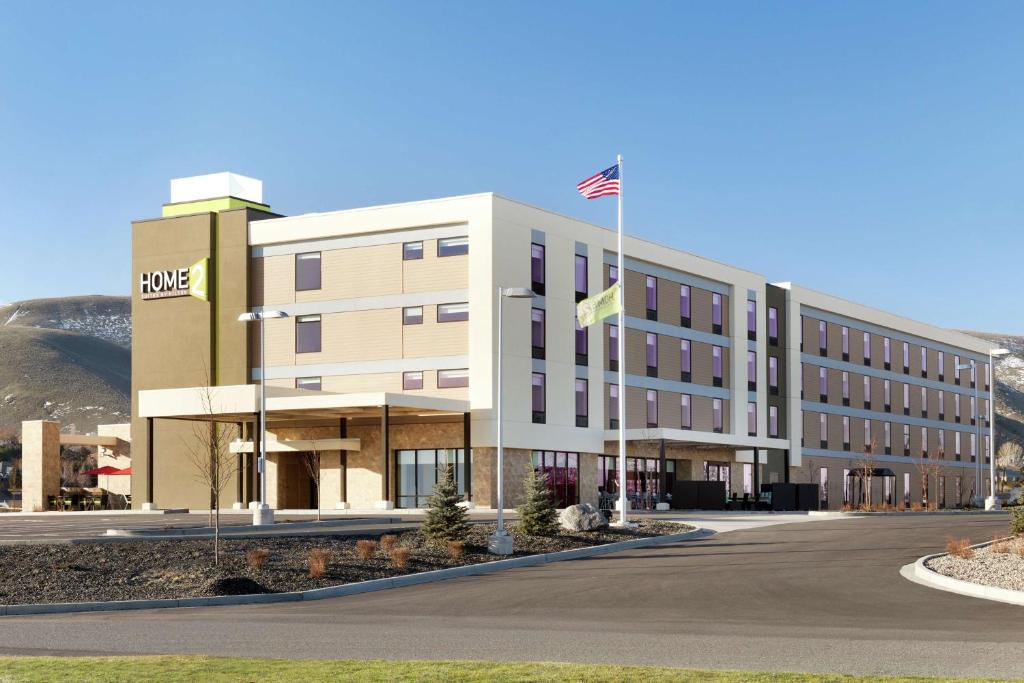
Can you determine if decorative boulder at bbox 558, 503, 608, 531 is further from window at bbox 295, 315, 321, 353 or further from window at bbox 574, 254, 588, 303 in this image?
window at bbox 295, 315, 321, 353

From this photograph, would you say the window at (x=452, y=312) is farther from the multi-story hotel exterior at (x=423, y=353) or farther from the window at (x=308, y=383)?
the window at (x=308, y=383)

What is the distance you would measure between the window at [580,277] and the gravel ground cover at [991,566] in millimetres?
33351

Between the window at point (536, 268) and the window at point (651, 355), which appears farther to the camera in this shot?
the window at point (651, 355)

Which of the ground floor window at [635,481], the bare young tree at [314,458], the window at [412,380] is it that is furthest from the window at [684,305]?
the bare young tree at [314,458]

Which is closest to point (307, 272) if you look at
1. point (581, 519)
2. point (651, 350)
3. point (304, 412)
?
point (304, 412)

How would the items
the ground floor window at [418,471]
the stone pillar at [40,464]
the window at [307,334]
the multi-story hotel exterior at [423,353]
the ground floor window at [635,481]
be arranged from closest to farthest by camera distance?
the multi-story hotel exterior at [423,353]
the ground floor window at [418,471]
the window at [307,334]
the ground floor window at [635,481]
the stone pillar at [40,464]

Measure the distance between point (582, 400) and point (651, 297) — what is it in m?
8.04

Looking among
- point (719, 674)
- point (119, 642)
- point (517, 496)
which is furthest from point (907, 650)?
point (517, 496)

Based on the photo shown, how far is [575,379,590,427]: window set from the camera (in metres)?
60.8

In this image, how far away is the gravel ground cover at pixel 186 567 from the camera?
22.7 m

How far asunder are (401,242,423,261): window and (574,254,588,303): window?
7.97 meters

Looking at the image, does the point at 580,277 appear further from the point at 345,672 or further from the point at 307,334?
the point at 345,672

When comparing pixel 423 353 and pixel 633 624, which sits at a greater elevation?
pixel 423 353

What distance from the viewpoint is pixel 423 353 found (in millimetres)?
57188
